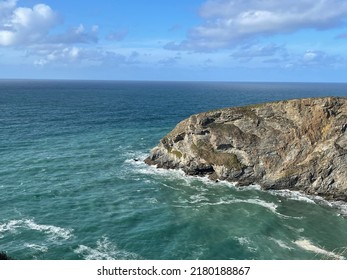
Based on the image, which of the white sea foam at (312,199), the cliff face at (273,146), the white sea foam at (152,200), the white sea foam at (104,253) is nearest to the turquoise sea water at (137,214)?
the white sea foam at (104,253)

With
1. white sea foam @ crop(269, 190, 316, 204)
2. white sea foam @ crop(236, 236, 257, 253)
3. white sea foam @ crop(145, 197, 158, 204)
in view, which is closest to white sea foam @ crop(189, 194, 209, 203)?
white sea foam @ crop(145, 197, 158, 204)

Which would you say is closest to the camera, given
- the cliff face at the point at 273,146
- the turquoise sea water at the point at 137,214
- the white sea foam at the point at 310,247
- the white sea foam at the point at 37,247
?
the white sea foam at the point at 37,247

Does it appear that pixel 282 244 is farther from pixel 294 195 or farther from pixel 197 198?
pixel 197 198

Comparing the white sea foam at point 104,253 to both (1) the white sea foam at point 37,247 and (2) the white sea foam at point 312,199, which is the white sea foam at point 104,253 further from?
(2) the white sea foam at point 312,199

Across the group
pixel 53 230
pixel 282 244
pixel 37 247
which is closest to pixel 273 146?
pixel 282 244

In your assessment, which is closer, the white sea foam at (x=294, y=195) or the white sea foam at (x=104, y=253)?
the white sea foam at (x=104, y=253)

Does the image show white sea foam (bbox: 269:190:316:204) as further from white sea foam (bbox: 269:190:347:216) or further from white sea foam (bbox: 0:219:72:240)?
white sea foam (bbox: 0:219:72:240)
